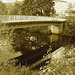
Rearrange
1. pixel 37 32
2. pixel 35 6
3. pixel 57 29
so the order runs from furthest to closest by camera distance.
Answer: pixel 37 32, pixel 35 6, pixel 57 29

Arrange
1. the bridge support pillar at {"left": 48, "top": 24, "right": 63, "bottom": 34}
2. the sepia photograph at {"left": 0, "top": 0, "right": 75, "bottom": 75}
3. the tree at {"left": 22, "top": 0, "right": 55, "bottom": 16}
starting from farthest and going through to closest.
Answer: the tree at {"left": 22, "top": 0, "right": 55, "bottom": 16}
the bridge support pillar at {"left": 48, "top": 24, "right": 63, "bottom": 34}
the sepia photograph at {"left": 0, "top": 0, "right": 75, "bottom": 75}

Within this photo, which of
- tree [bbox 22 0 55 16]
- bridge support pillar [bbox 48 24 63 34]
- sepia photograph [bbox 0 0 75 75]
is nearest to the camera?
sepia photograph [bbox 0 0 75 75]

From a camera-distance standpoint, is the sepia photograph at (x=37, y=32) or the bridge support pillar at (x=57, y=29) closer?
the sepia photograph at (x=37, y=32)

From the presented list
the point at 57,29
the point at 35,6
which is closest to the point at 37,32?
the point at 57,29

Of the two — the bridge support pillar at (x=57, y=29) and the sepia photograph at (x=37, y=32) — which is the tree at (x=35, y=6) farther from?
the bridge support pillar at (x=57, y=29)

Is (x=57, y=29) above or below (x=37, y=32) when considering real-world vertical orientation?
above

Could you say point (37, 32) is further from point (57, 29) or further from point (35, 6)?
point (35, 6)

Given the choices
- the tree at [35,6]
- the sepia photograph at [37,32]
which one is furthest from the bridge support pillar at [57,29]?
the tree at [35,6]

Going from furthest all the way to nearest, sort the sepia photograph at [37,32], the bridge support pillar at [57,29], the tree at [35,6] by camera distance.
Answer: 1. the tree at [35,6]
2. the bridge support pillar at [57,29]
3. the sepia photograph at [37,32]

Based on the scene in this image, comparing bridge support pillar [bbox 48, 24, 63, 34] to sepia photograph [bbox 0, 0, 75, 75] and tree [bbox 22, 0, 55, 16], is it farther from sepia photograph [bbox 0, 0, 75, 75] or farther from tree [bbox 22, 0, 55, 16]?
tree [bbox 22, 0, 55, 16]

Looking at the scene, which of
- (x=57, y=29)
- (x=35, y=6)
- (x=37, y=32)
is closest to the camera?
(x=57, y=29)

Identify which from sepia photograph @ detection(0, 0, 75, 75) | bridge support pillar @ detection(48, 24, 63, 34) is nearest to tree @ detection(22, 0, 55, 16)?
sepia photograph @ detection(0, 0, 75, 75)

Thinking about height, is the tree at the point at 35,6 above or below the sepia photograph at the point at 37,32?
above

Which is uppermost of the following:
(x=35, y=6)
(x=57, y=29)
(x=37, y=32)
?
(x=35, y=6)
